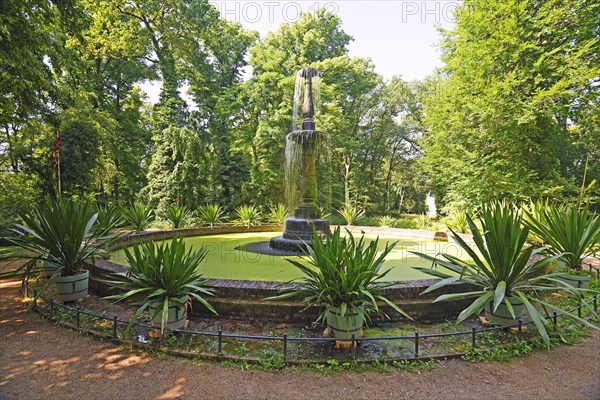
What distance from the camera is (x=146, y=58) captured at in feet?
71.3

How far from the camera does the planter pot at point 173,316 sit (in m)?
3.61

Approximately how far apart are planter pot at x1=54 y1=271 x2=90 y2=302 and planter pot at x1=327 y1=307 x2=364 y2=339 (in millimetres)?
3967

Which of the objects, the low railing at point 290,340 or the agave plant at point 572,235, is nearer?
the low railing at point 290,340

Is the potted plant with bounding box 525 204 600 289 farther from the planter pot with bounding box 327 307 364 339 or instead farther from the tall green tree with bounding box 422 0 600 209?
the tall green tree with bounding box 422 0 600 209

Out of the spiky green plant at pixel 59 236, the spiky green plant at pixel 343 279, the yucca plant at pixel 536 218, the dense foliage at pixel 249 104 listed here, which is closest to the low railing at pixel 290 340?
the spiky green plant at pixel 343 279

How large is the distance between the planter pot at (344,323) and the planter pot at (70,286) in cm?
397

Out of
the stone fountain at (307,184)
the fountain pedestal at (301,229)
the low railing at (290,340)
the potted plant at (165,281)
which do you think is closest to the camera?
the low railing at (290,340)

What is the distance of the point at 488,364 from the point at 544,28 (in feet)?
52.8

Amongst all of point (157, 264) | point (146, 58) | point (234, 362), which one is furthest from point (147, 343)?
point (146, 58)

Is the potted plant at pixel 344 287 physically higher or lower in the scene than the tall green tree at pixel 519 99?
lower

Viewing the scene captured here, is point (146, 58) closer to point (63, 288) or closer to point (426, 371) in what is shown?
point (63, 288)

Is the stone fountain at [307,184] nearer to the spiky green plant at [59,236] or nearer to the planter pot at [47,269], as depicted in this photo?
the spiky green plant at [59,236]

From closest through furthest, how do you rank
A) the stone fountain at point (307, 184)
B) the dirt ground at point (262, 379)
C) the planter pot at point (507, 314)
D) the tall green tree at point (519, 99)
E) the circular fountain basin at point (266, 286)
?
the dirt ground at point (262, 379), the planter pot at point (507, 314), the circular fountain basin at point (266, 286), the stone fountain at point (307, 184), the tall green tree at point (519, 99)

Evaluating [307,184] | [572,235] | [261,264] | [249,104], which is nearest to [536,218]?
[572,235]
